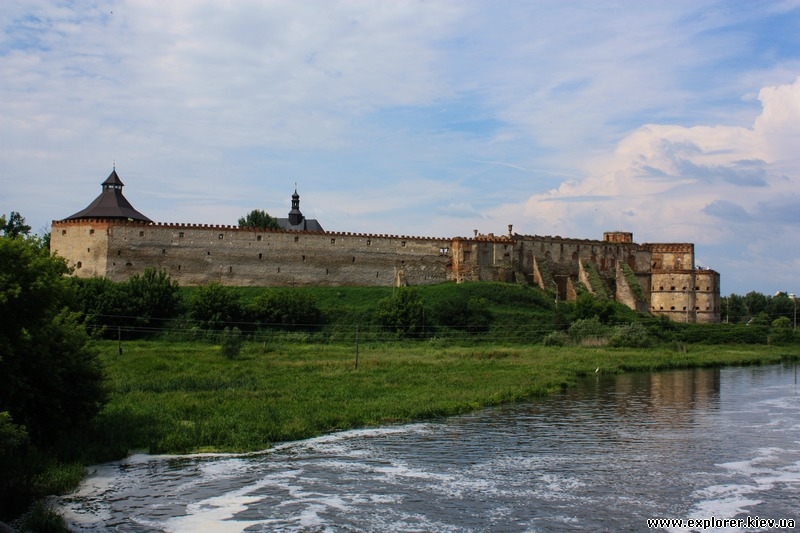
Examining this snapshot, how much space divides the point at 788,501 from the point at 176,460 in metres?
11.9

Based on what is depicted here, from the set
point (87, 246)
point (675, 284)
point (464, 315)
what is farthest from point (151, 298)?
point (675, 284)

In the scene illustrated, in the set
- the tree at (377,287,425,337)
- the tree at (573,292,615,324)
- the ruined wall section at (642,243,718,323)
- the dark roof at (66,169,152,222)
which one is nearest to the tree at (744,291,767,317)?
the ruined wall section at (642,243,718,323)

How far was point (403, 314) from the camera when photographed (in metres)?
47.0

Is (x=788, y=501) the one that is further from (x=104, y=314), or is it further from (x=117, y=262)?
(x=117, y=262)

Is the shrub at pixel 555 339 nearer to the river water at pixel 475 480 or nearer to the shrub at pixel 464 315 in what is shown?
the shrub at pixel 464 315

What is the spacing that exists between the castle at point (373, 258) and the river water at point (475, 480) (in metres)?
31.7

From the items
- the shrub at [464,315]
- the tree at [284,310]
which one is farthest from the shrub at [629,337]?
the tree at [284,310]

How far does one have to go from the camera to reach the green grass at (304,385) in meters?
19.5

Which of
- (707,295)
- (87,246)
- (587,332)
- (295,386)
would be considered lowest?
(295,386)

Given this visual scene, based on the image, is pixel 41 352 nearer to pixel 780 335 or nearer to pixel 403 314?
pixel 403 314

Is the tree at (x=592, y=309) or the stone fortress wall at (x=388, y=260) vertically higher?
the stone fortress wall at (x=388, y=260)

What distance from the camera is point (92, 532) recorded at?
12.6 m

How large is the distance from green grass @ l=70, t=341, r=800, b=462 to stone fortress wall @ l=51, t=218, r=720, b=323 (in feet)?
37.3

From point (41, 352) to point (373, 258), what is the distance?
39385 millimetres
